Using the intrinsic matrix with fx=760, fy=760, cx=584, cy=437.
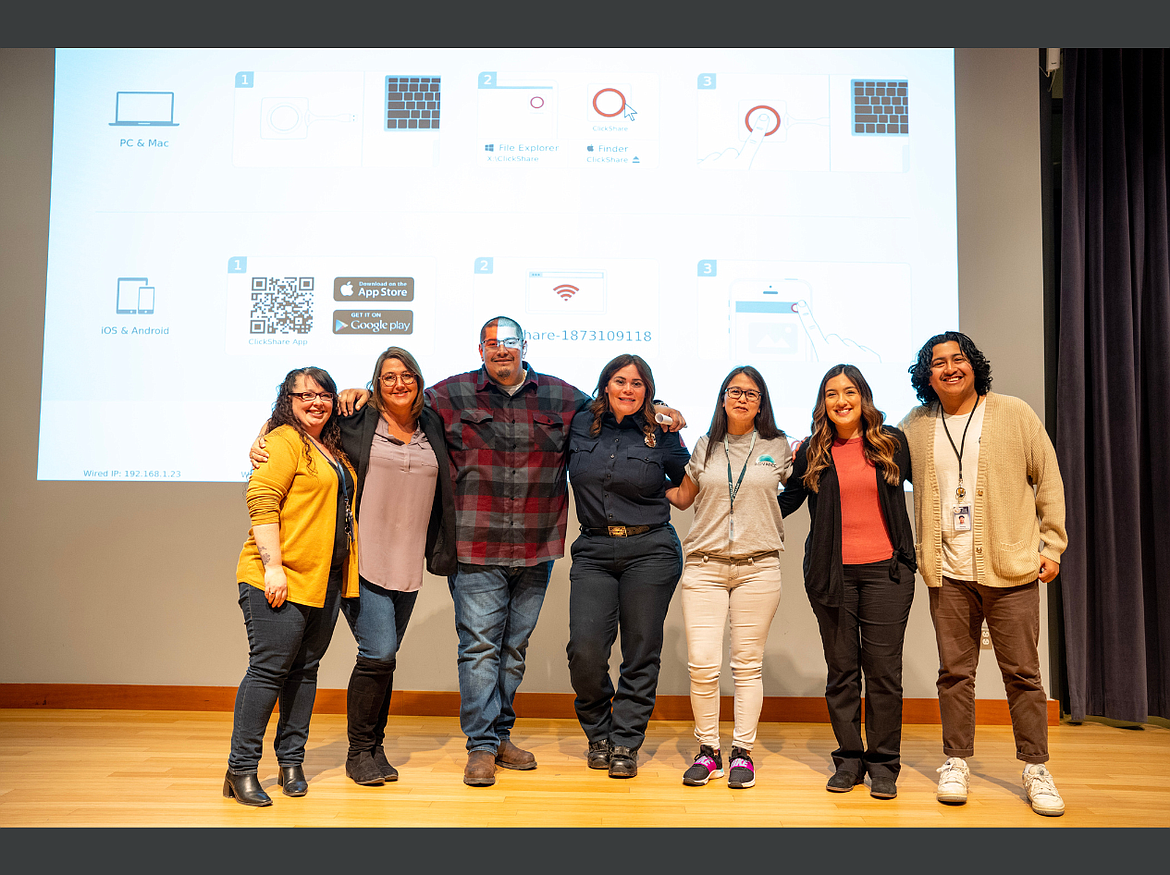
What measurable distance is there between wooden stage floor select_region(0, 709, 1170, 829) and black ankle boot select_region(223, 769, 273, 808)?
0.10 ft

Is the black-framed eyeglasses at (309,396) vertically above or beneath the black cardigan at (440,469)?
above

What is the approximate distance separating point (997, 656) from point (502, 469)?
1.77 m

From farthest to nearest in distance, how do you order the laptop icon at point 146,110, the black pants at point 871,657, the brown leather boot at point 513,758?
the laptop icon at point 146,110
the brown leather boot at point 513,758
the black pants at point 871,657

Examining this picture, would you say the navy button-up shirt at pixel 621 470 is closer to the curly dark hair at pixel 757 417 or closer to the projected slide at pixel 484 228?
→ the curly dark hair at pixel 757 417

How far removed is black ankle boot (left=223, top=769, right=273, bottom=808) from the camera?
92.0 inches

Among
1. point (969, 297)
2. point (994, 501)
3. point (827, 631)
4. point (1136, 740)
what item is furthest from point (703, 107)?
point (1136, 740)

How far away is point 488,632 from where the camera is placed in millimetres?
2648

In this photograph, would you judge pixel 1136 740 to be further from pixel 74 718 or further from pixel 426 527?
pixel 74 718

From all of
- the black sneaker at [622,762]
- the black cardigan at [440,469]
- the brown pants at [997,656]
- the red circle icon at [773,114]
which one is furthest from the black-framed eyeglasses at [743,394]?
the red circle icon at [773,114]

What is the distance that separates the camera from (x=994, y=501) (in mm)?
2500

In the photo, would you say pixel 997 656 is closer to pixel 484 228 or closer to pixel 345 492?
pixel 345 492

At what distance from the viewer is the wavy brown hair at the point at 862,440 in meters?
2.56

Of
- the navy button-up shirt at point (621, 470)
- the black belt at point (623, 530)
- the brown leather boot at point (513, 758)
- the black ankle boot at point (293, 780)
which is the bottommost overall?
the brown leather boot at point (513, 758)

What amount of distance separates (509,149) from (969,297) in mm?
2344
